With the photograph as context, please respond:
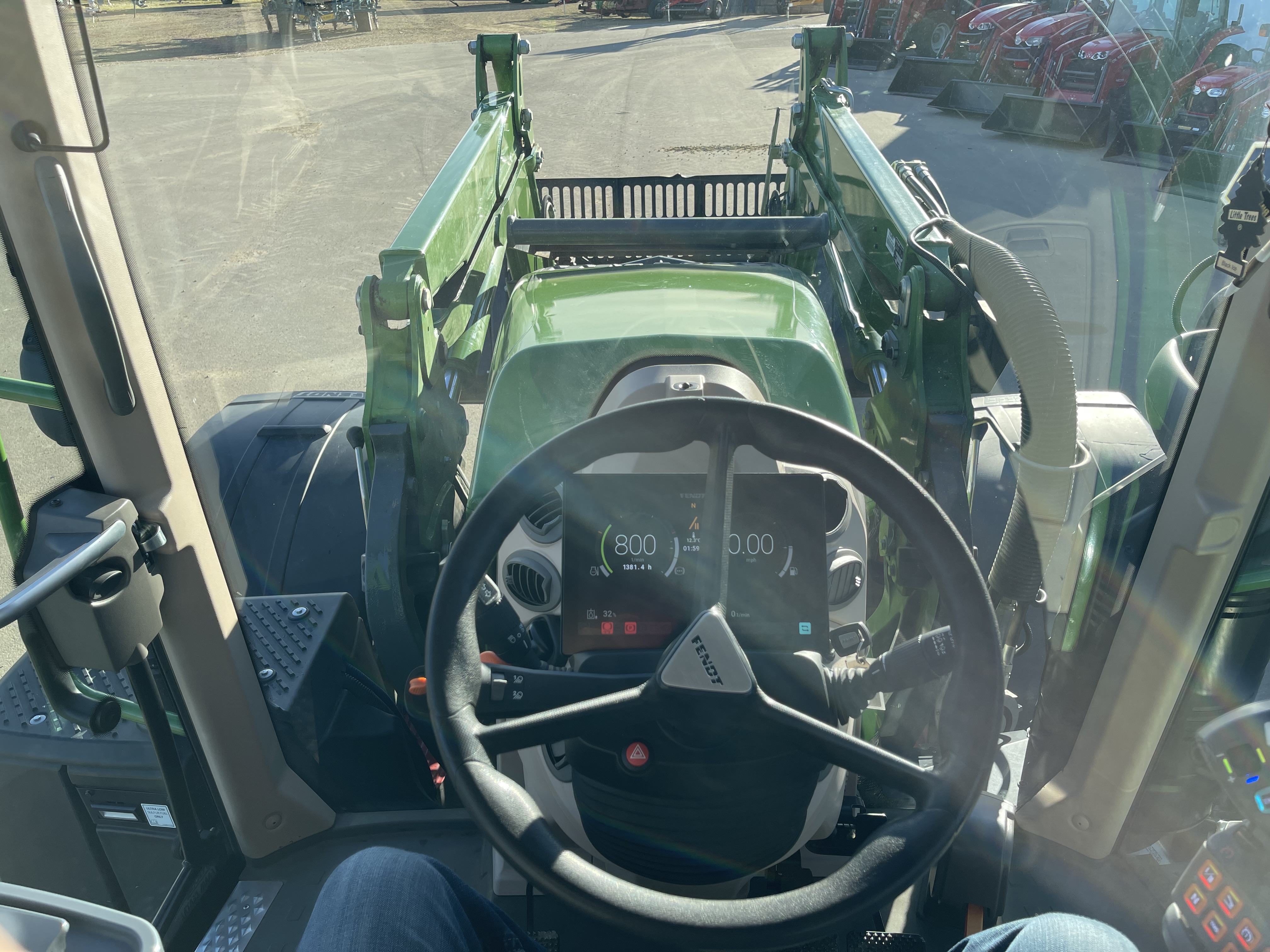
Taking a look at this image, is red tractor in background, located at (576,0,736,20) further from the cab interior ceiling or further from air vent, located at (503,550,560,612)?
air vent, located at (503,550,560,612)

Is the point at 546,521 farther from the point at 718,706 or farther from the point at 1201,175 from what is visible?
the point at 1201,175

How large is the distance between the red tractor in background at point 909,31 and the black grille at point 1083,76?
4.64 metres

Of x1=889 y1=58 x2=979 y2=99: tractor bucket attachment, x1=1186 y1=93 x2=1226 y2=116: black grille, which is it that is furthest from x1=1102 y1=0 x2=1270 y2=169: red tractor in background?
x1=889 y1=58 x2=979 y2=99: tractor bucket attachment

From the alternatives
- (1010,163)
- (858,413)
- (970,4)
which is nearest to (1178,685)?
(858,413)

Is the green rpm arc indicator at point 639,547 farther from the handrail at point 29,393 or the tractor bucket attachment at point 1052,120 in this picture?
the tractor bucket attachment at point 1052,120

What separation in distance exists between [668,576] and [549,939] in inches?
36.2

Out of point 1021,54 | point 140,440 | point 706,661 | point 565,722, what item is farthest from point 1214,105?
point 140,440

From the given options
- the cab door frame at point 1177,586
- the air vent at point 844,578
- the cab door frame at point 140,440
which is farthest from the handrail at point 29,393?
the cab door frame at point 1177,586

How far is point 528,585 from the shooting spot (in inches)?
72.1

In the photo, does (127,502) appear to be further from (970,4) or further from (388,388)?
(970,4)

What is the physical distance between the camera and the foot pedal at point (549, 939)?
182 cm

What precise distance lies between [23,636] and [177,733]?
0.47 meters

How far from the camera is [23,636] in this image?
1392 mm

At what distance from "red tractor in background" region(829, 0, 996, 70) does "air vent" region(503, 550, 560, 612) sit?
17.4m
